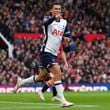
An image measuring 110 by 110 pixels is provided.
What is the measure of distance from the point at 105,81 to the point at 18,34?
216 inches

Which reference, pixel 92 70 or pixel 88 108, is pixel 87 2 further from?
pixel 88 108

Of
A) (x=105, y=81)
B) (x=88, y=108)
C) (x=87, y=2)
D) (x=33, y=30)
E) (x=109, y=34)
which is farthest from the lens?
(x=87, y=2)

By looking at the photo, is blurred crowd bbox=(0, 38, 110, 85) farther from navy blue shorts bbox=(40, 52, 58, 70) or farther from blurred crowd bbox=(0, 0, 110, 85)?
navy blue shorts bbox=(40, 52, 58, 70)

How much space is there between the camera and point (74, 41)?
3547 centimetres

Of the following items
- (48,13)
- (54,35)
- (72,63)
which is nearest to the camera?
(54,35)

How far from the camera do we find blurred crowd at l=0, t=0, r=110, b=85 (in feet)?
103

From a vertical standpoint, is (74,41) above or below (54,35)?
above

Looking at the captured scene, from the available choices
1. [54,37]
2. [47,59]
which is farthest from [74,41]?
[47,59]

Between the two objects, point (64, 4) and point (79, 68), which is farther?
point (64, 4)

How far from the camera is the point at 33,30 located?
35125mm

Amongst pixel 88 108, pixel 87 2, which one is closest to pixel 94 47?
pixel 87 2

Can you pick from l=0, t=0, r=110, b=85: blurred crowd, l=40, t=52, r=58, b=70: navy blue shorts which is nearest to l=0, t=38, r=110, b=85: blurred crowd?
l=0, t=0, r=110, b=85: blurred crowd

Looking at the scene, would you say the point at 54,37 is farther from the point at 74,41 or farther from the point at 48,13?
the point at 48,13

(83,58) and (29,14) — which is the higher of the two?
(29,14)
